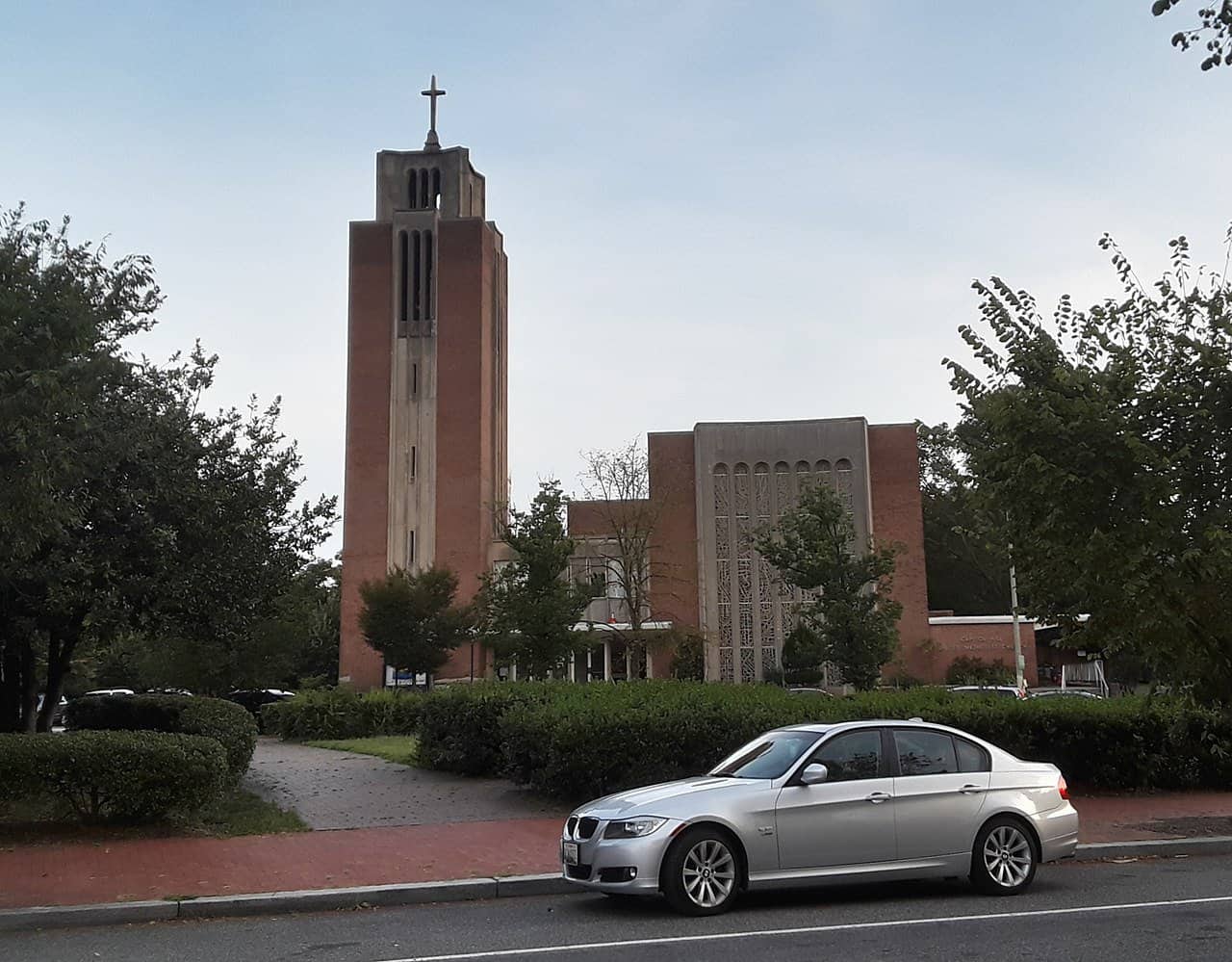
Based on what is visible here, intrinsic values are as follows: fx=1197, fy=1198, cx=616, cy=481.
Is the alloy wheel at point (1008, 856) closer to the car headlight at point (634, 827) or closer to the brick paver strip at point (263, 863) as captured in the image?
the car headlight at point (634, 827)

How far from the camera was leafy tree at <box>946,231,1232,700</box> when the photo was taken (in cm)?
1359

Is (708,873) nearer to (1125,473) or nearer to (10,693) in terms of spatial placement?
(1125,473)

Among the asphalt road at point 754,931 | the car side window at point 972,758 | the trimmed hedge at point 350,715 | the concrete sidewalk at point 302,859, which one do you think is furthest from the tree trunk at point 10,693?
the car side window at point 972,758

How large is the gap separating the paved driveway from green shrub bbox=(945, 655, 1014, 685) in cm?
3477

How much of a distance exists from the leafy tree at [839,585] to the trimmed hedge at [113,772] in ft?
74.9

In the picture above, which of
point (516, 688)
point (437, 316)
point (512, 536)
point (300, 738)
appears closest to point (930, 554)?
point (437, 316)

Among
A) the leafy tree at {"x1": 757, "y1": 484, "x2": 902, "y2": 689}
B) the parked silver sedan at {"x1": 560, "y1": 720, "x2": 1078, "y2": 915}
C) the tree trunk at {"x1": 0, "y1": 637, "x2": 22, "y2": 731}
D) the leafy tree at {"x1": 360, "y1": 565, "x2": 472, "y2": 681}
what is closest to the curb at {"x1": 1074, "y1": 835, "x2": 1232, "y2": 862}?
the parked silver sedan at {"x1": 560, "y1": 720, "x2": 1078, "y2": 915}

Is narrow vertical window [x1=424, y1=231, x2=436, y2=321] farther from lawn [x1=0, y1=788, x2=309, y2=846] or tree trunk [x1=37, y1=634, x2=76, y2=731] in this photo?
lawn [x1=0, y1=788, x2=309, y2=846]

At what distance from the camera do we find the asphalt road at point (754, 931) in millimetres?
7875

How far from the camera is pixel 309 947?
8.45 meters

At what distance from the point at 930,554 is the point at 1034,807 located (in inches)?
2743

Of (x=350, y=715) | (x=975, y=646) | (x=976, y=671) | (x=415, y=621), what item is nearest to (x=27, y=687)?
(x=350, y=715)

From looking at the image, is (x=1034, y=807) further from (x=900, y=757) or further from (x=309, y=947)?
(x=309, y=947)

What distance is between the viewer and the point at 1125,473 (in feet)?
45.5
